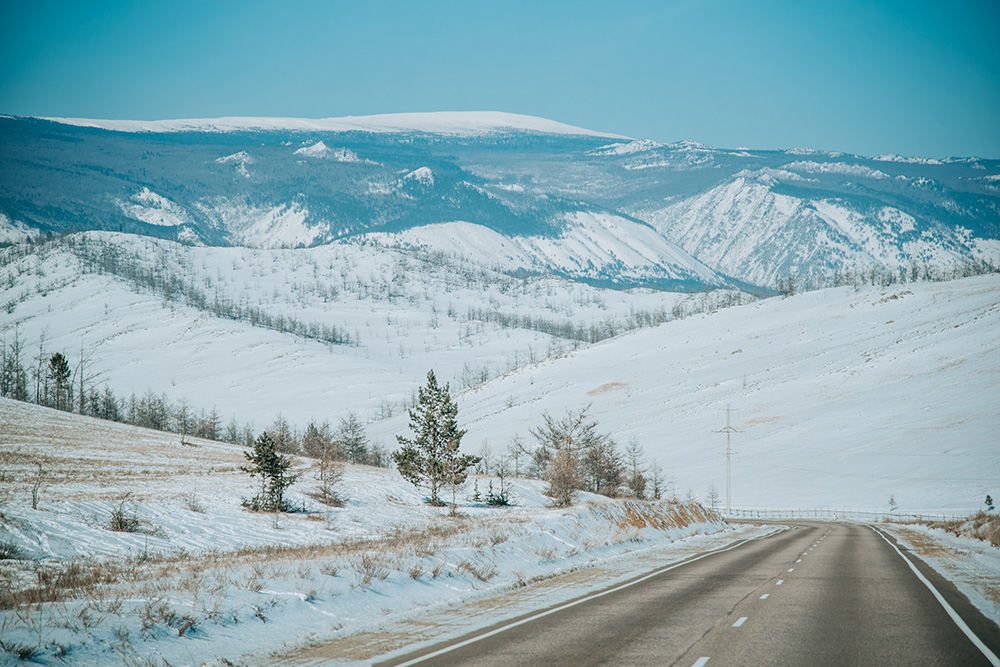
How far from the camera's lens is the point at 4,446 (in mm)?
61562

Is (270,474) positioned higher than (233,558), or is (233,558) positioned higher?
(270,474)

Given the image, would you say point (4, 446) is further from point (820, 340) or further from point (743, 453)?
point (820, 340)

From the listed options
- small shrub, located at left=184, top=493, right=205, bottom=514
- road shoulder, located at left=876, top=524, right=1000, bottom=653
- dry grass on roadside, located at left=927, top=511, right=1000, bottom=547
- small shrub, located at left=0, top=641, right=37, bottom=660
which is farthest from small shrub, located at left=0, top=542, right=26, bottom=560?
dry grass on roadside, located at left=927, top=511, right=1000, bottom=547

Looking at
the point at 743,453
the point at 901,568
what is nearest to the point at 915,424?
the point at 743,453

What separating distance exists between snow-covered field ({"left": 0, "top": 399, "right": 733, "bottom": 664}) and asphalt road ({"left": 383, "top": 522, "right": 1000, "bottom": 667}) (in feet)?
10.1

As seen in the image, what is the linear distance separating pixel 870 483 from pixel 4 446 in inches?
4116

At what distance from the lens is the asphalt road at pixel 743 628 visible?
11422mm

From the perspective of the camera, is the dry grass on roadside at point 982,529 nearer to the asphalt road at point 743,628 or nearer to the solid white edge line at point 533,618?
the asphalt road at point 743,628

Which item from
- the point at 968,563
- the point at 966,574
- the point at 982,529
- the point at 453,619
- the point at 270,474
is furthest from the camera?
the point at 270,474

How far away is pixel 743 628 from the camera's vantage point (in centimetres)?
1358

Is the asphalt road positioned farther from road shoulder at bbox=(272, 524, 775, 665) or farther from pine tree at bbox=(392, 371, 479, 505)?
pine tree at bbox=(392, 371, 479, 505)

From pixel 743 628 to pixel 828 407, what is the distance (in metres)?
131

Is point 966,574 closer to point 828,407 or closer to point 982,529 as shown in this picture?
point 982,529

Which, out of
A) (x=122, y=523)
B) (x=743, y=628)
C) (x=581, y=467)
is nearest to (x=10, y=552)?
(x=122, y=523)
